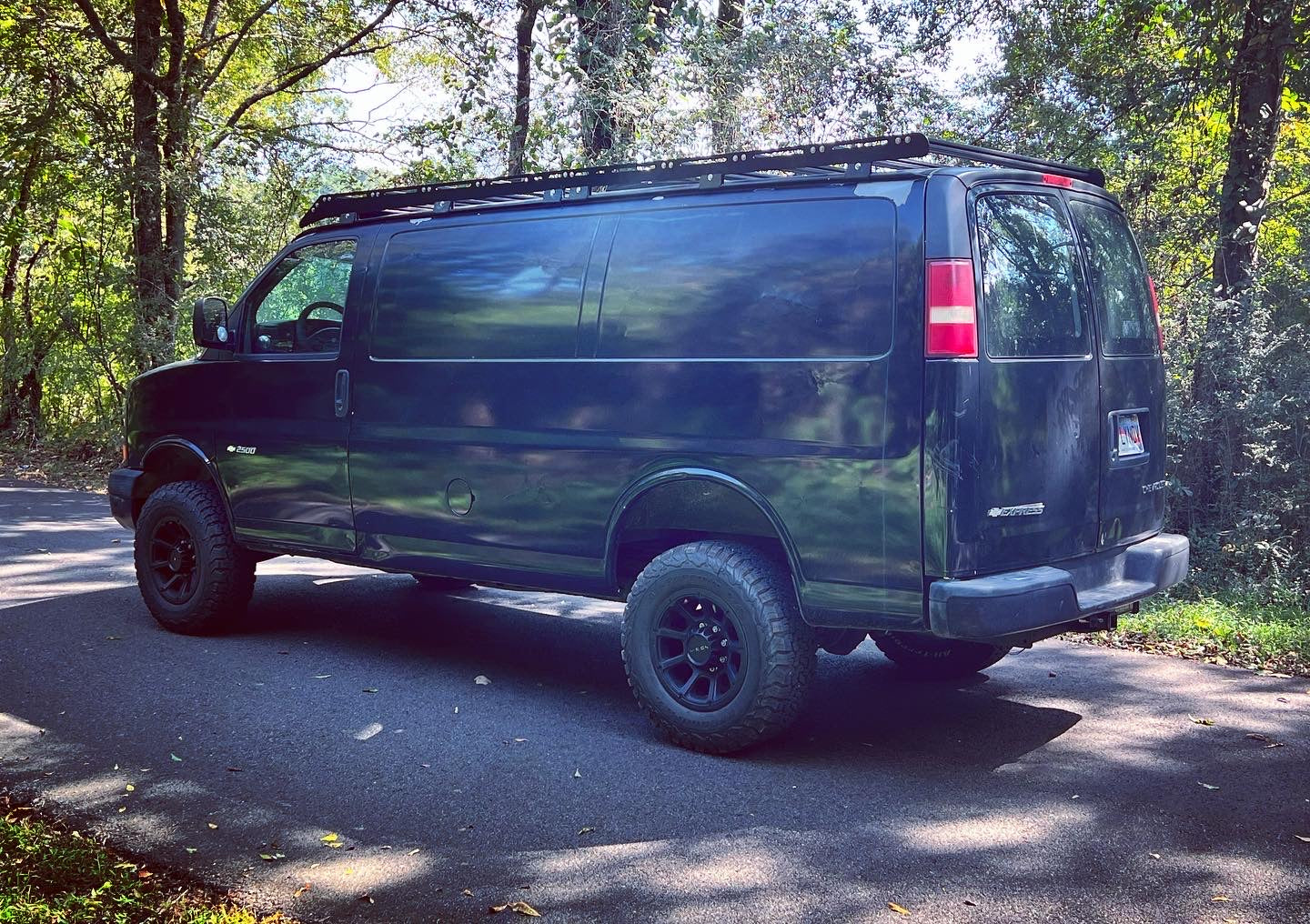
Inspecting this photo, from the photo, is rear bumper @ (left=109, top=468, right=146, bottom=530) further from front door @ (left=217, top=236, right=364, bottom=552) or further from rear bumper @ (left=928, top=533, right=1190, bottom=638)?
rear bumper @ (left=928, top=533, right=1190, bottom=638)

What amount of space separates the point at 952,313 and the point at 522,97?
33.6 feet

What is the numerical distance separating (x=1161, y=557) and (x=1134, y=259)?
1.33 metres

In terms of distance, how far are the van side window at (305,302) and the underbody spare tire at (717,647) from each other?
94.7 inches

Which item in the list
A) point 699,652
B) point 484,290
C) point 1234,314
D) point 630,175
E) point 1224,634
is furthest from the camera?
point 1234,314

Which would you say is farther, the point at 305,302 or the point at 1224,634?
the point at 1224,634

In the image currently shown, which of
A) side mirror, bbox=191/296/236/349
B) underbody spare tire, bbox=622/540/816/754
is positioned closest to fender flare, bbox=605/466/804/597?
underbody spare tire, bbox=622/540/816/754

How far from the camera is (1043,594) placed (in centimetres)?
445

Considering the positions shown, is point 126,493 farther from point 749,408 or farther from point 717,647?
point 749,408

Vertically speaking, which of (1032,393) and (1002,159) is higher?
(1002,159)

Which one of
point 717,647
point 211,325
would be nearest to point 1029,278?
point 717,647

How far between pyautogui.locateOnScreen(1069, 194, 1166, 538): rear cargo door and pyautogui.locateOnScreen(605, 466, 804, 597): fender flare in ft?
4.22

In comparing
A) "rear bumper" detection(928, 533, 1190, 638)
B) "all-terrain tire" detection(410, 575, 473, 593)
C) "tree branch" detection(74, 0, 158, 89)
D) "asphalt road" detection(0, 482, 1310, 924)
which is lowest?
"asphalt road" detection(0, 482, 1310, 924)

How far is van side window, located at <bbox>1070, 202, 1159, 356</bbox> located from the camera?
505 cm

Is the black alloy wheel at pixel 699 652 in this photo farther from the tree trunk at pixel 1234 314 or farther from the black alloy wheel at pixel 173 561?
the tree trunk at pixel 1234 314
